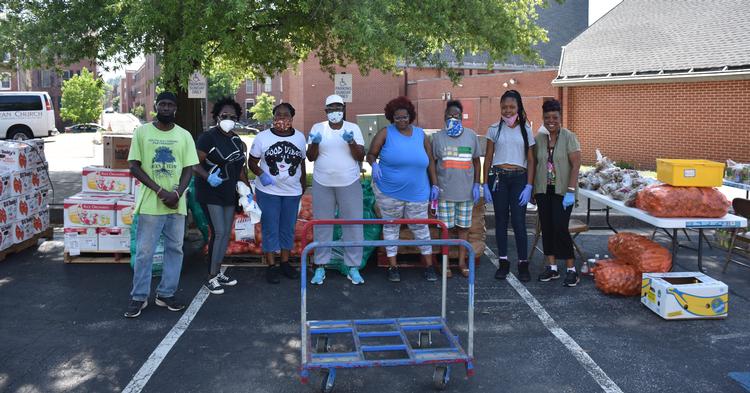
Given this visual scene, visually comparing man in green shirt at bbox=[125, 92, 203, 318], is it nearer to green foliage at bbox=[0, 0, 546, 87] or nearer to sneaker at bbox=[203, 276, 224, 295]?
sneaker at bbox=[203, 276, 224, 295]

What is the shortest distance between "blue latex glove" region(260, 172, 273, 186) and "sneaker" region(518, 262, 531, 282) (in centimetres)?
283

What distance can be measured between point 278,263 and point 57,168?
45.7 feet

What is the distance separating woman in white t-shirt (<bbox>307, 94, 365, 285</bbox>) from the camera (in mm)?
6512

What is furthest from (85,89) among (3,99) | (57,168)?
(57,168)

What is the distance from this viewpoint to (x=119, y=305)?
5.91 meters

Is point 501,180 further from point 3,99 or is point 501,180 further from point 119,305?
point 3,99

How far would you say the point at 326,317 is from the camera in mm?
5586

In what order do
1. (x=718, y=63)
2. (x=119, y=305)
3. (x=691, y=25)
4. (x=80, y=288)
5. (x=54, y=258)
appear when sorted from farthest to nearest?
1. (x=691, y=25)
2. (x=718, y=63)
3. (x=54, y=258)
4. (x=80, y=288)
5. (x=119, y=305)

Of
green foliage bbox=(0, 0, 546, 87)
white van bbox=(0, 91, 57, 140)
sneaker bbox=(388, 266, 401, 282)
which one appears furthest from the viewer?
white van bbox=(0, 91, 57, 140)

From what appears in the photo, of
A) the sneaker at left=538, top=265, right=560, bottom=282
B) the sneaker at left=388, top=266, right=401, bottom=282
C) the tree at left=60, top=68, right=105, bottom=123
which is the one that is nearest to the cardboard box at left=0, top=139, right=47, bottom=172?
the sneaker at left=388, top=266, right=401, bottom=282

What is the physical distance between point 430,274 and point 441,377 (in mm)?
2790

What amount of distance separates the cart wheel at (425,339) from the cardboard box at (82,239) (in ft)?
14.3

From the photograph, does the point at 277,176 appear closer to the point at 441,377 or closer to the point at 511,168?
the point at 511,168

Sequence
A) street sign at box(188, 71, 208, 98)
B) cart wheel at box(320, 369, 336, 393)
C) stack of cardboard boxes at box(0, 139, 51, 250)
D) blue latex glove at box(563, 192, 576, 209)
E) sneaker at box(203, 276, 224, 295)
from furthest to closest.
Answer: street sign at box(188, 71, 208, 98) → stack of cardboard boxes at box(0, 139, 51, 250) → blue latex glove at box(563, 192, 576, 209) → sneaker at box(203, 276, 224, 295) → cart wheel at box(320, 369, 336, 393)
